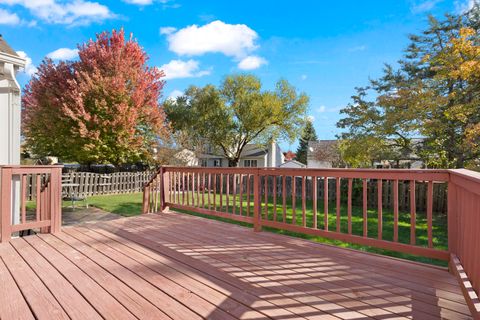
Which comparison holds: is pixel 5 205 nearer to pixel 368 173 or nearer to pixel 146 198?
pixel 146 198

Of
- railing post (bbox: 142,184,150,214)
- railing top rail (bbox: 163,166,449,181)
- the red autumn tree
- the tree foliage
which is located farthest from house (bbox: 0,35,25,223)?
the tree foliage

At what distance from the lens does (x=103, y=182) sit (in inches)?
470

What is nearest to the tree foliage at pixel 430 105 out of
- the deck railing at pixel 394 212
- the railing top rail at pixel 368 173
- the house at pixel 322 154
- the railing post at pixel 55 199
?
the deck railing at pixel 394 212

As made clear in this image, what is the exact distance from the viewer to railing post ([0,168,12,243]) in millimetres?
3582

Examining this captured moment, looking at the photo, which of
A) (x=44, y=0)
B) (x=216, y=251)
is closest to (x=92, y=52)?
(x=44, y=0)

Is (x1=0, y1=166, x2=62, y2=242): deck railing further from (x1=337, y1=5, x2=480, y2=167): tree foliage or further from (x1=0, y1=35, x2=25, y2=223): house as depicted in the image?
(x1=337, y1=5, x2=480, y2=167): tree foliage

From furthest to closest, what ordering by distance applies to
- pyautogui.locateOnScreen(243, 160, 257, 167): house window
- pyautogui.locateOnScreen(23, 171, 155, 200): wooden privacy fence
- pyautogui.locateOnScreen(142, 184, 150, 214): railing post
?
pyautogui.locateOnScreen(243, 160, 257, 167): house window < pyautogui.locateOnScreen(23, 171, 155, 200): wooden privacy fence < pyautogui.locateOnScreen(142, 184, 150, 214): railing post

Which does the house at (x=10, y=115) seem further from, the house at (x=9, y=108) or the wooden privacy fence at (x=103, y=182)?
the wooden privacy fence at (x=103, y=182)

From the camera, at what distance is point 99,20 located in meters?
13.7

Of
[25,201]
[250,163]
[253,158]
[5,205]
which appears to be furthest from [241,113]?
[5,205]

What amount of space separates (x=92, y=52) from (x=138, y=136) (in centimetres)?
392

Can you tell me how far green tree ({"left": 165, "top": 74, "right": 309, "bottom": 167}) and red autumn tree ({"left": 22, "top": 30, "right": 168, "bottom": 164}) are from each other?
822 centimetres

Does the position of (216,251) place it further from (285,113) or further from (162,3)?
(285,113)

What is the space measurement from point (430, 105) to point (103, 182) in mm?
11476
